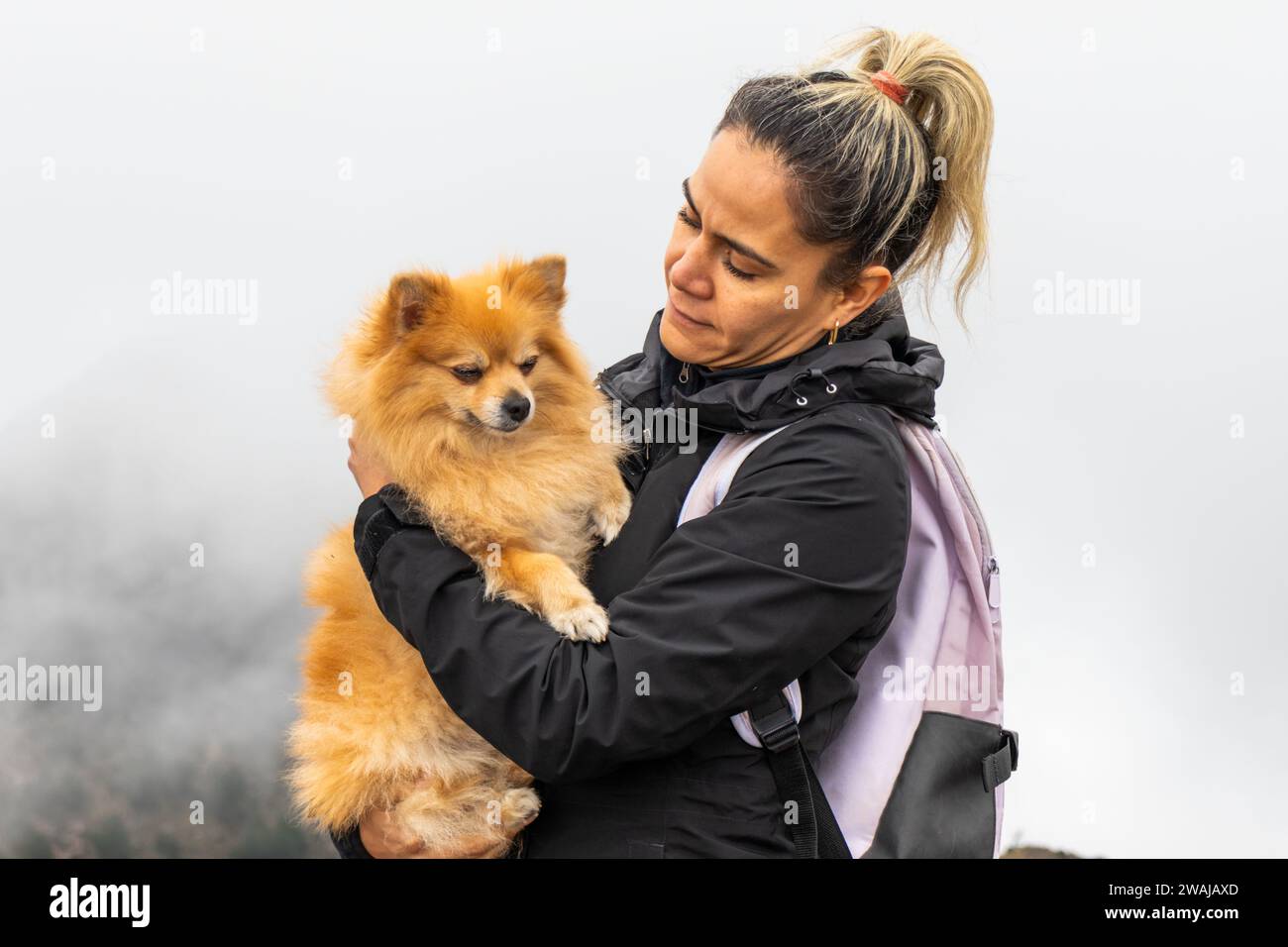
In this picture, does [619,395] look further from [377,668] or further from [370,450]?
[377,668]

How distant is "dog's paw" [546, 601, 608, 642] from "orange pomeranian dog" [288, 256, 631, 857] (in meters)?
0.01

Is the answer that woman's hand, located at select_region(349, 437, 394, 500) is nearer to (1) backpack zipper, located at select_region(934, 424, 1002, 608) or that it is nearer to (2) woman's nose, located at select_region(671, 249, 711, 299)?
(2) woman's nose, located at select_region(671, 249, 711, 299)

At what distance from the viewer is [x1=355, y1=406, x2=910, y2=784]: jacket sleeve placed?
159 cm

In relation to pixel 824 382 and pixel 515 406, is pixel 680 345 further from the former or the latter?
pixel 515 406

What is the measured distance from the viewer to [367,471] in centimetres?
218

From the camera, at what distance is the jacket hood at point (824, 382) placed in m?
1.77

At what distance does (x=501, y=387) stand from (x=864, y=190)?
3.01 feet

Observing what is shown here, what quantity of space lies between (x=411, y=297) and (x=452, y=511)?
484 millimetres

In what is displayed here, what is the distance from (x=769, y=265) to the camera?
1.86 metres

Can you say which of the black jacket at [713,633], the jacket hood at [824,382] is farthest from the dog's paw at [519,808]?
the jacket hood at [824,382]

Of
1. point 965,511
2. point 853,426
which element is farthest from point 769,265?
point 965,511

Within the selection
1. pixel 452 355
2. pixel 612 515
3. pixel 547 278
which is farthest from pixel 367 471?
pixel 547 278

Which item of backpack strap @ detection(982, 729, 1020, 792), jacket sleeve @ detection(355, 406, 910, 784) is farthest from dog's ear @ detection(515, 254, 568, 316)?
backpack strap @ detection(982, 729, 1020, 792)

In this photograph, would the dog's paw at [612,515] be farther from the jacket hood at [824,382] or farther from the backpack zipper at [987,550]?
the backpack zipper at [987,550]
